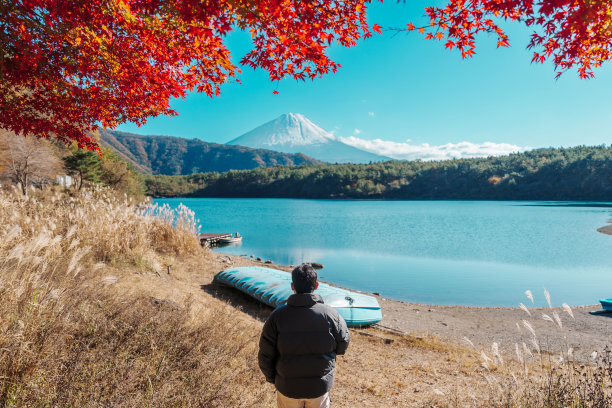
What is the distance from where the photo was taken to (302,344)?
2467mm

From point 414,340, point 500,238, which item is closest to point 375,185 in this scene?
point 500,238

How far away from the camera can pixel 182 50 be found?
245 inches

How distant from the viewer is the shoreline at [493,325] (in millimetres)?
8148

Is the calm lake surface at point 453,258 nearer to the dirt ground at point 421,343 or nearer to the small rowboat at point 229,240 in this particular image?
the small rowboat at point 229,240

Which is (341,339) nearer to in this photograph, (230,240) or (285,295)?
(285,295)

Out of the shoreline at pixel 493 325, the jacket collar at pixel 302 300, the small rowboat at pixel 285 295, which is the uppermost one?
the jacket collar at pixel 302 300

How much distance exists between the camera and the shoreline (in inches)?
321

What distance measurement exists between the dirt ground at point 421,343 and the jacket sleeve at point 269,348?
→ 39.4 inches

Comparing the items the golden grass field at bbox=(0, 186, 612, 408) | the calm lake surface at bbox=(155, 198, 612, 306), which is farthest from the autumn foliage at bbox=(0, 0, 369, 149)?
the calm lake surface at bbox=(155, 198, 612, 306)

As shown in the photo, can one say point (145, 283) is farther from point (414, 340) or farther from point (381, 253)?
point (381, 253)

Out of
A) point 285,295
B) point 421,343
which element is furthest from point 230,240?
point 421,343

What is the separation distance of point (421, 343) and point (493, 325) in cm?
437

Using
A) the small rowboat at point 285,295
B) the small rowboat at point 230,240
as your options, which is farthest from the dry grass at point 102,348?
the small rowboat at point 230,240

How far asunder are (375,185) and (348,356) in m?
105
